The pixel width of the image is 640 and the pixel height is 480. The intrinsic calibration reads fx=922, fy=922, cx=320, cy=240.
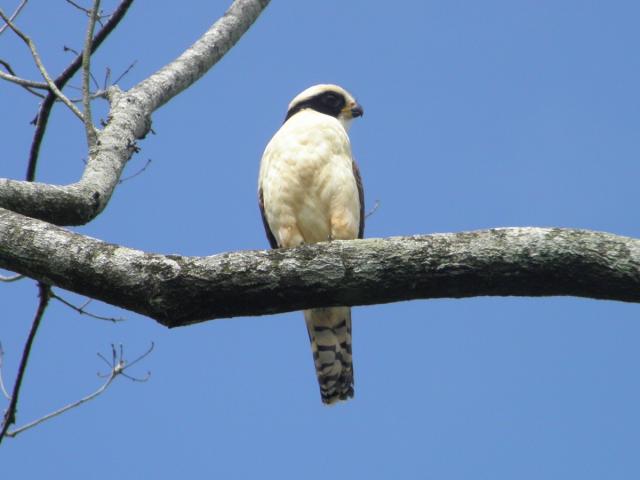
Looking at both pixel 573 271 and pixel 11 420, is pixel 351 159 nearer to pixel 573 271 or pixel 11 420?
pixel 11 420

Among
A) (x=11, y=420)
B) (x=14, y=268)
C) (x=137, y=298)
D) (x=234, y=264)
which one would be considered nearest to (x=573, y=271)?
(x=234, y=264)

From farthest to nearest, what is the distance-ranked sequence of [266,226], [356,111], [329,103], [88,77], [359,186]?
[356,111] < [329,103] < [266,226] < [359,186] < [88,77]

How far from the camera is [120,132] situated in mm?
5547

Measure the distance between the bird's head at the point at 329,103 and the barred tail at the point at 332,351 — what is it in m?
1.84

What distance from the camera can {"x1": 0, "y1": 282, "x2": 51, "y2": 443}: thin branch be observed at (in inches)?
194

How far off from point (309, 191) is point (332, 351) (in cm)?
116

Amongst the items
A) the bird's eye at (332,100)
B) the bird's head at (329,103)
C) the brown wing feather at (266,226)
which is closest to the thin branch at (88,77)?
the brown wing feather at (266,226)

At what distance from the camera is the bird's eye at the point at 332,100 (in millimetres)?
7652

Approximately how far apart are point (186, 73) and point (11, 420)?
9.18 ft

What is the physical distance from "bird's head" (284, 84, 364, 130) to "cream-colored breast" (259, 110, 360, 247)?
111 centimetres

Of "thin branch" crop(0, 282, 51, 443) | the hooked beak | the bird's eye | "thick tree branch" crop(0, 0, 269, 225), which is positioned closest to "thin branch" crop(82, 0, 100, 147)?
"thick tree branch" crop(0, 0, 269, 225)

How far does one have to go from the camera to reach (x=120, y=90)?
631cm

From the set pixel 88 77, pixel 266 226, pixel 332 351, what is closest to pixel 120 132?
pixel 88 77

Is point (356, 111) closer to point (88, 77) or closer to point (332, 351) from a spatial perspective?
point (332, 351)
